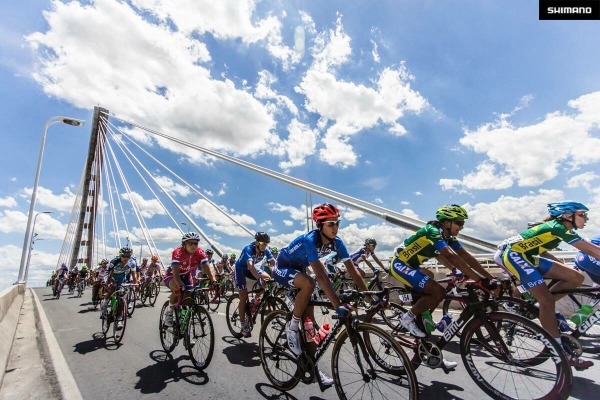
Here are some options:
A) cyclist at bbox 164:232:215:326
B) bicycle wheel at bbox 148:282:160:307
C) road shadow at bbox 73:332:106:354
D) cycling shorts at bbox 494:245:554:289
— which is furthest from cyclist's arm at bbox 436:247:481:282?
bicycle wheel at bbox 148:282:160:307

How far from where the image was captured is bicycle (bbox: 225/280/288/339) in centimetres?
592

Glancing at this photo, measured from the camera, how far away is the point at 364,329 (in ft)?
10.2

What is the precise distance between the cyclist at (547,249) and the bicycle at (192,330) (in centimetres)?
422

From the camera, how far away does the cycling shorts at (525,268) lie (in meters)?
4.14

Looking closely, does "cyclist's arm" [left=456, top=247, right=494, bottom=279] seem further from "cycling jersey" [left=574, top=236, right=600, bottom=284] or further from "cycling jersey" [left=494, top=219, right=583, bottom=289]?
"cycling jersey" [left=574, top=236, right=600, bottom=284]

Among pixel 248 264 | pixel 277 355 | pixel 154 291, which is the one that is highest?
pixel 248 264

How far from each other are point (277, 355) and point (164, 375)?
1.73m

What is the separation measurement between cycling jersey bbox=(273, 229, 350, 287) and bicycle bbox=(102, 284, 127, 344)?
405 centimetres

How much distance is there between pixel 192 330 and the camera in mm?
5152

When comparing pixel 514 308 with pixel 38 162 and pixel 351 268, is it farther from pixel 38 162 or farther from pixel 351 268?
pixel 38 162

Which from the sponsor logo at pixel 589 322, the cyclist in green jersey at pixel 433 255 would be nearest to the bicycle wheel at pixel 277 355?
the cyclist in green jersey at pixel 433 255

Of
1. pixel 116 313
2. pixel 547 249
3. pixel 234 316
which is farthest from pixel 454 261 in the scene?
pixel 116 313

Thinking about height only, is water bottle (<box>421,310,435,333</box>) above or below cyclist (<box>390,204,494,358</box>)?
below

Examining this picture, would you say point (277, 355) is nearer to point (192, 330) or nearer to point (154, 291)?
point (192, 330)
